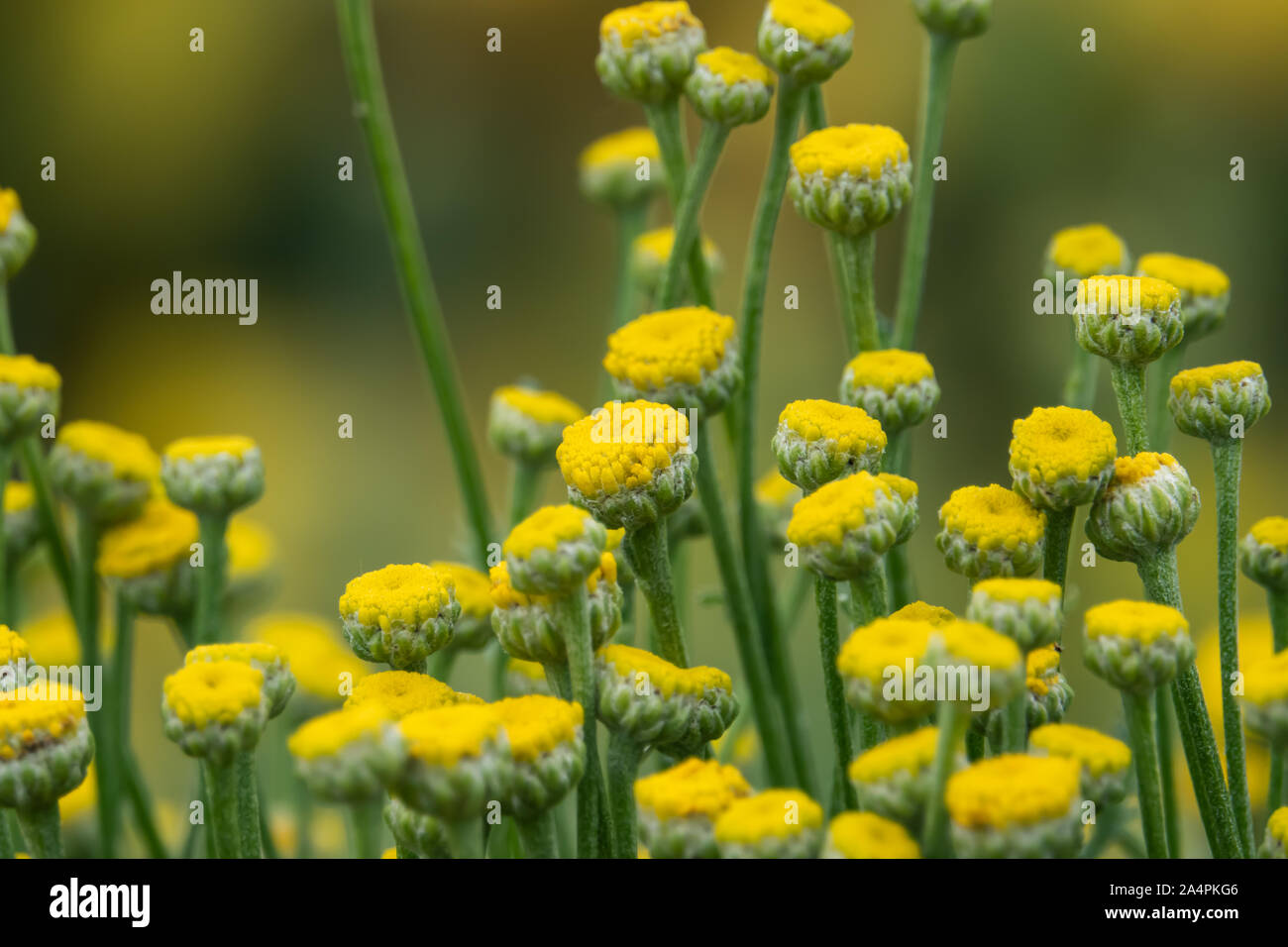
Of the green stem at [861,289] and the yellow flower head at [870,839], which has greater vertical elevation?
the green stem at [861,289]

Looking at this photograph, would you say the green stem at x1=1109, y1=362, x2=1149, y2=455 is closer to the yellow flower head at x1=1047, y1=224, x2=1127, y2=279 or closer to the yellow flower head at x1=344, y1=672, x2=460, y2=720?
the yellow flower head at x1=1047, y1=224, x2=1127, y2=279

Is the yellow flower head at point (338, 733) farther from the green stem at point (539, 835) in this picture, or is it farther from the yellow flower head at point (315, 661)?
the yellow flower head at point (315, 661)

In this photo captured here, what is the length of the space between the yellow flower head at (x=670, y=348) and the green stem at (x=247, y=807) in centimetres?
19

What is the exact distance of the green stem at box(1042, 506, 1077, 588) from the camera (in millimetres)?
474

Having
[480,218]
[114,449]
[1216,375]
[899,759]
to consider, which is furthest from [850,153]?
[480,218]

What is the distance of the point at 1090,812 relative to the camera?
0.44 metres

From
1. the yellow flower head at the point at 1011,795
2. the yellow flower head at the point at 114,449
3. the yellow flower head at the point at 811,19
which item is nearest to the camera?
the yellow flower head at the point at 1011,795

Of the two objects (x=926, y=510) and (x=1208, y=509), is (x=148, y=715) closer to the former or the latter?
(x=926, y=510)

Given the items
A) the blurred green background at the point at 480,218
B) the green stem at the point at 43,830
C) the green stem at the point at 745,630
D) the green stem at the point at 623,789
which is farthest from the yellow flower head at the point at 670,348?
the blurred green background at the point at 480,218

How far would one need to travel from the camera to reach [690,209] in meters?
0.56

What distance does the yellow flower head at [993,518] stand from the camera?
45 centimetres

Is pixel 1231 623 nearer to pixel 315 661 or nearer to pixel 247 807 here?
pixel 247 807
